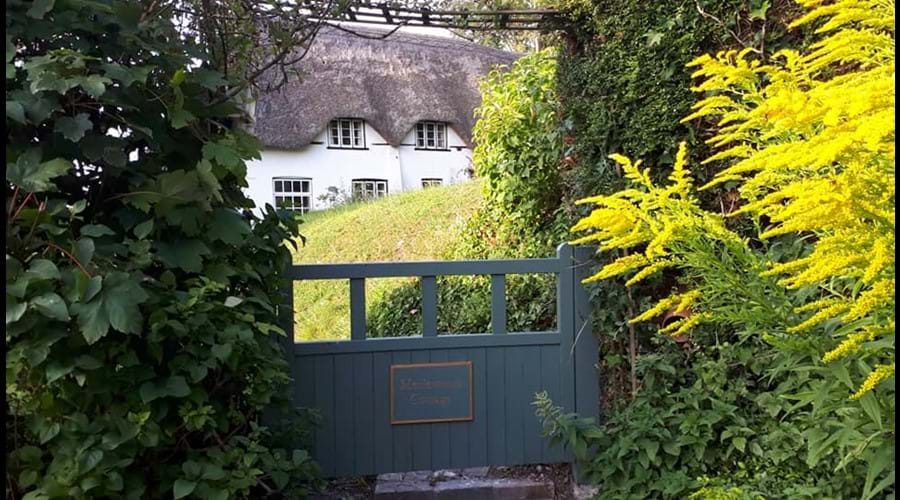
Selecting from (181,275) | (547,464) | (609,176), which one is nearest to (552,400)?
(547,464)

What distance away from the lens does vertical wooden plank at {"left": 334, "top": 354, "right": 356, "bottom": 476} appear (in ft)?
8.36

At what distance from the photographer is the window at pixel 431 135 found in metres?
15.2

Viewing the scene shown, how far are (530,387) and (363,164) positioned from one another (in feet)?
42.0

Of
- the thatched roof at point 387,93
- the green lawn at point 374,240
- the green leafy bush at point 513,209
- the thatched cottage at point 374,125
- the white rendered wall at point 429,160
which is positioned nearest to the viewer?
the green leafy bush at point 513,209

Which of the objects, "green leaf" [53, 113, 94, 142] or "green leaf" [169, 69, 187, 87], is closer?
"green leaf" [53, 113, 94, 142]

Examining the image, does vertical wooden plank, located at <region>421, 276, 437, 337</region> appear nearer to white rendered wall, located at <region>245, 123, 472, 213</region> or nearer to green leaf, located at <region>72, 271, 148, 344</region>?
green leaf, located at <region>72, 271, 148, 344</region>

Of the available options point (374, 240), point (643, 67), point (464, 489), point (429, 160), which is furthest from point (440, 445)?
point (429, 160)

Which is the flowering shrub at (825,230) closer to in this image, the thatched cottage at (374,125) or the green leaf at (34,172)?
the green leaf at (34,172)

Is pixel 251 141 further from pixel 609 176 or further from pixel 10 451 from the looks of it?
pixel 609 176

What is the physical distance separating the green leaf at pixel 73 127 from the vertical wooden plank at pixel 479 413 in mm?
1611

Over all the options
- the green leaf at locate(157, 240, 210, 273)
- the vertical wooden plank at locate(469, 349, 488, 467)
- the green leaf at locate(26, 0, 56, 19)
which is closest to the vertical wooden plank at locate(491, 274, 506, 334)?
the vertical wooden plank at locate(469, 349, 488, 467)

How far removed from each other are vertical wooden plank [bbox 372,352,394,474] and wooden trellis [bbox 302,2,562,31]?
5.23 ft

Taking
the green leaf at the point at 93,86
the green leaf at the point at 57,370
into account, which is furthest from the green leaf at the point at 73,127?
the green leaf at the point at 57,370

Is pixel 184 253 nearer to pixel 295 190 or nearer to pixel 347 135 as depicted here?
pixel 295 190
